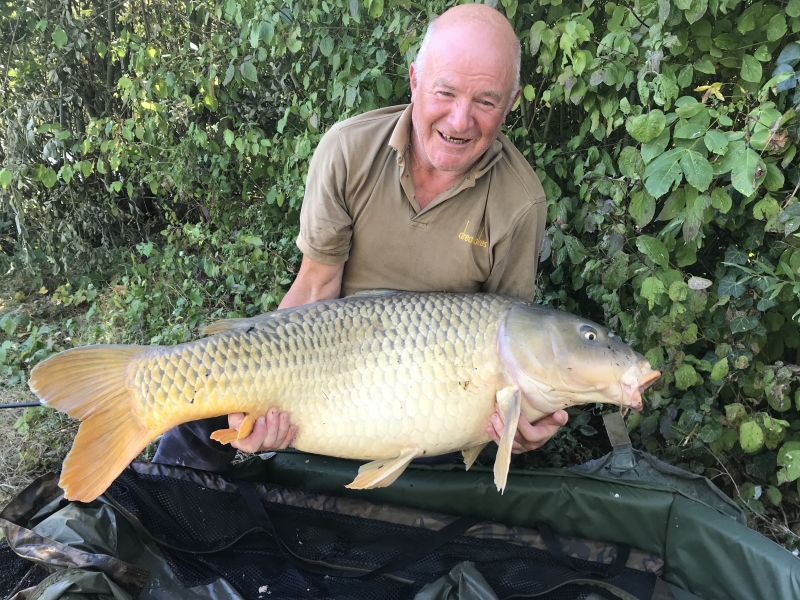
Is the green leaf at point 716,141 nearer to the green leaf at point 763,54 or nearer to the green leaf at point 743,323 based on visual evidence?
the green leaf at point 763,54

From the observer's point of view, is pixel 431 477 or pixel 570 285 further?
pixel 570 285

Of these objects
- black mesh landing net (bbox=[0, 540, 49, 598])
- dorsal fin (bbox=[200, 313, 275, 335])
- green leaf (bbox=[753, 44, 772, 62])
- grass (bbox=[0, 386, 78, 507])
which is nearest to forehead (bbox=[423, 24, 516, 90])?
green leaf (bbox=[753, 44, 772, 62])

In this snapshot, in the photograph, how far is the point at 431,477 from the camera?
160cm

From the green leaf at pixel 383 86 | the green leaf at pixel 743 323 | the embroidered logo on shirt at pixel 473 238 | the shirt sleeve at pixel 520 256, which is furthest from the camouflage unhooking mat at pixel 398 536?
the green leaf at pixel 383 86

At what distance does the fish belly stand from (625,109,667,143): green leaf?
1.83ft

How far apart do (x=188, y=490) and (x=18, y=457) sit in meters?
0.94

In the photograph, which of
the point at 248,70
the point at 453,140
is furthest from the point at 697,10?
the point at 248,70

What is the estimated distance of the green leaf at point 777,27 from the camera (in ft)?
4.33

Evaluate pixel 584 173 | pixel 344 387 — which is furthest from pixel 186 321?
pixel 584 173

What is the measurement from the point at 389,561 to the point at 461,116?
1.14m

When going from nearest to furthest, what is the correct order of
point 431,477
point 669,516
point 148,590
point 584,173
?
point 148,590 → point 669,516 → point 431,477 → point 584,173

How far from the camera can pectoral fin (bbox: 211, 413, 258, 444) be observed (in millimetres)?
1246

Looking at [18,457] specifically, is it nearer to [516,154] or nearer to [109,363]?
[109,363]

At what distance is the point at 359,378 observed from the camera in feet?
4.16
